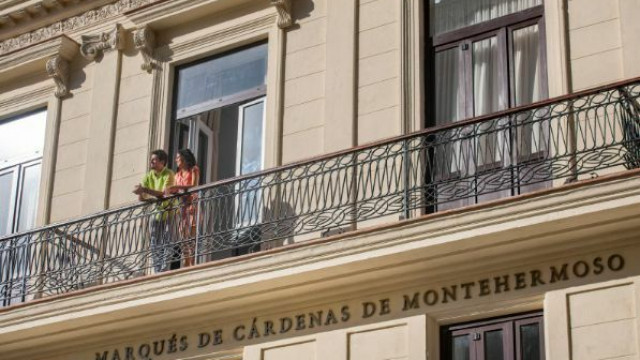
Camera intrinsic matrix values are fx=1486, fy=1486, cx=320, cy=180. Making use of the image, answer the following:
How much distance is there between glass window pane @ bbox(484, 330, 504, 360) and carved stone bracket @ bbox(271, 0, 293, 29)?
5.07 meters

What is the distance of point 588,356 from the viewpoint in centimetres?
1329

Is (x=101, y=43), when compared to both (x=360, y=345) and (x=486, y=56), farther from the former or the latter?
(x=360, y=345)

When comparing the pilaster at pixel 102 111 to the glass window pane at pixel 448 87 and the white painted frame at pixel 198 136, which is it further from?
the glass window pane at pixel 448 87

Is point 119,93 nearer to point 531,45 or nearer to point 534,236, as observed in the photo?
point 531,45

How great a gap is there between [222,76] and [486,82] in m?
3.68

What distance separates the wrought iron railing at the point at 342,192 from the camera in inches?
560

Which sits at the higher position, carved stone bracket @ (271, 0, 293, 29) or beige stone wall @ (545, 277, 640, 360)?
carved stone bracket @ (271, 0, 293, 29)

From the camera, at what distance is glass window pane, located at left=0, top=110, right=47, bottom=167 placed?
63.8 feet

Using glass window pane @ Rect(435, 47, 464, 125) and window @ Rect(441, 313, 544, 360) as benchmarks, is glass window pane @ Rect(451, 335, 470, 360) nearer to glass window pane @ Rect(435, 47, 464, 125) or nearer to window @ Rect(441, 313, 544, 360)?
window @ Rect(441, 313, 544, 360)

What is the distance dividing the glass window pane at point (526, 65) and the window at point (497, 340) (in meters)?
2.61

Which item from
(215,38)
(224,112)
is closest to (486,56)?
(224,112)

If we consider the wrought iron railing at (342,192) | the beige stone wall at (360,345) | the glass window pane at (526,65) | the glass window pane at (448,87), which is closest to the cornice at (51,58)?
the wrought iron railing at (342,192)

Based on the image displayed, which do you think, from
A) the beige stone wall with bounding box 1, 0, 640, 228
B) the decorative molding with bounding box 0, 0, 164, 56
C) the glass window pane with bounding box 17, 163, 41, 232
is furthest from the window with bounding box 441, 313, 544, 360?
the glass window pane with bounding box 17, 163, 41, 232

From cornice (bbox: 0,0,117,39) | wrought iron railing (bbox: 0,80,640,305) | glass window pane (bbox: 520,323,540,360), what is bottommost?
glass window pane (bbox: 520,323,540,360)
